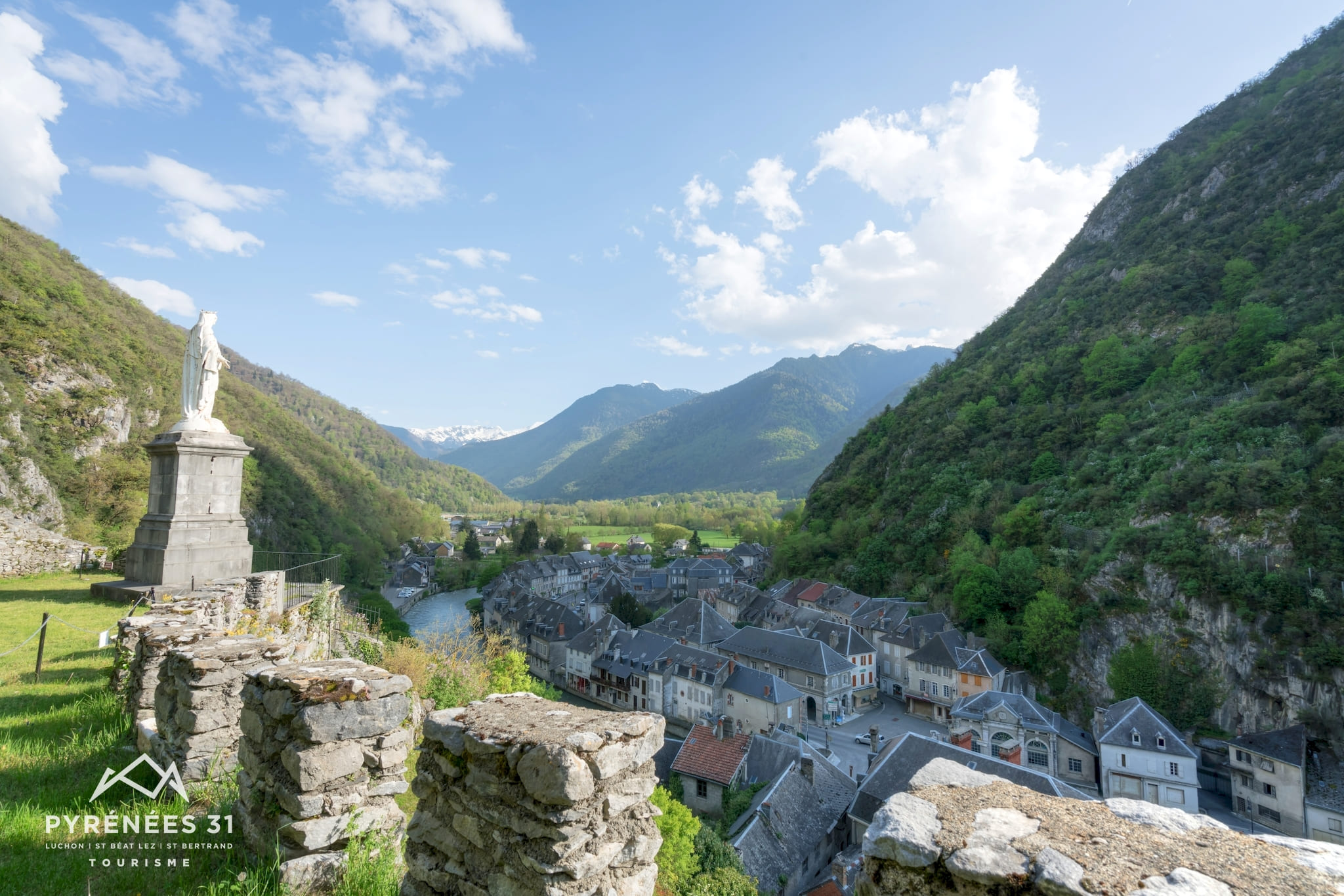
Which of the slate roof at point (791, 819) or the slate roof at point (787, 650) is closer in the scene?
the slate roof at point (791, 819)

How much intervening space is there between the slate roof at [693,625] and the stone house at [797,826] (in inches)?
936

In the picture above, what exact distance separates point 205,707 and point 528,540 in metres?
89.4

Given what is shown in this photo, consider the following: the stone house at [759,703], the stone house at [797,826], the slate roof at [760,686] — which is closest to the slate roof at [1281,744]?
the stone house at [797,826]

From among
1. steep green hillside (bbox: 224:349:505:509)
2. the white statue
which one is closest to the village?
the white statue

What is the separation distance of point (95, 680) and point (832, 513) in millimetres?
69874

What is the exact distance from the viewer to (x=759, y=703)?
122ft

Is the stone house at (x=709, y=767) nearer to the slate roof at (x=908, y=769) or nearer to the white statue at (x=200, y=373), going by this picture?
the slate roof at (x=908, y=769)

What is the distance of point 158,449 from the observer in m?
11.5

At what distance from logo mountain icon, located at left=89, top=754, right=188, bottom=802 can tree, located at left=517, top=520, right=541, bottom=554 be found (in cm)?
8928

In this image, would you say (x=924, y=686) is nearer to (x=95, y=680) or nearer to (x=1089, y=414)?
(x=1089, y=414)

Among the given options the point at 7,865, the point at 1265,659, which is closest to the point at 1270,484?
the point at 1265,659

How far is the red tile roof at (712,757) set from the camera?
26469 millimetres

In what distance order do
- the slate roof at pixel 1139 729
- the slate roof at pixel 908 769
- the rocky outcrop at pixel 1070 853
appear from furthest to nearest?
the slate roof at pixel 1139 729, the slate roof at pixel 908 769, the rocky outcrop at pixel 1070 853

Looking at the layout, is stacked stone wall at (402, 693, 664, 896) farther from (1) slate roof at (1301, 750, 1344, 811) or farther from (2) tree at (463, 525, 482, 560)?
(2) tree at (463, 525, 482, 560)
